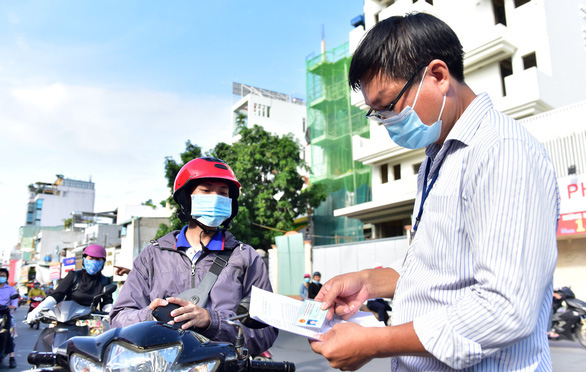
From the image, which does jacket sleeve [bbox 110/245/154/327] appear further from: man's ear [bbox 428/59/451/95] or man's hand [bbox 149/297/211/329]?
man's ear [bbox 428/59/451/95]

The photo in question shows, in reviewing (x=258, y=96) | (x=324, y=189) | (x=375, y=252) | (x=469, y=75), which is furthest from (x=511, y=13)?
(x=258, y=96)

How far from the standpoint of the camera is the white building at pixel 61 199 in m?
72.9

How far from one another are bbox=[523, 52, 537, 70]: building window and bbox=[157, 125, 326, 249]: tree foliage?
11043mm

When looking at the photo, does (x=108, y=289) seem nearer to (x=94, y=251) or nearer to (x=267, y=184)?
(x=94, y=251)

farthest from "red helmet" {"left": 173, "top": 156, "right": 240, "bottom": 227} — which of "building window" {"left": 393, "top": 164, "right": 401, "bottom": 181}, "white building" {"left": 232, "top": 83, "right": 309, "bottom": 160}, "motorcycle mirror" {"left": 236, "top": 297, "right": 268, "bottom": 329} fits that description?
"white building" {"left": 232, "top": 83, "right": 309, "bottom": 160}

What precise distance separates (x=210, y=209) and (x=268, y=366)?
3.46 ft

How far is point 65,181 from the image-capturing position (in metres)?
76.1

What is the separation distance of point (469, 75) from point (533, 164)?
17688mm

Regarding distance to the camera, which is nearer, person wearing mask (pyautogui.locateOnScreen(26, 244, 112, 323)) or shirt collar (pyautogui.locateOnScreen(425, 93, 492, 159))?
shirt collar (pyautogui.locateOnScreen(425, 93, 492, 159))

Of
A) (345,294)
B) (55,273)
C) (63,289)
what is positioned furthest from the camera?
(55,273)

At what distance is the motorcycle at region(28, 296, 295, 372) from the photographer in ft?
4.98

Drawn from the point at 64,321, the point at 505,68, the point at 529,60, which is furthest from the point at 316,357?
the point at 505,68

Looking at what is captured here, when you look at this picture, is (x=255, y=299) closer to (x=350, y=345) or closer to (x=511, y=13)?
(x=350, y=345)

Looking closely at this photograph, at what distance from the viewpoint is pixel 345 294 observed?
5.28ft
